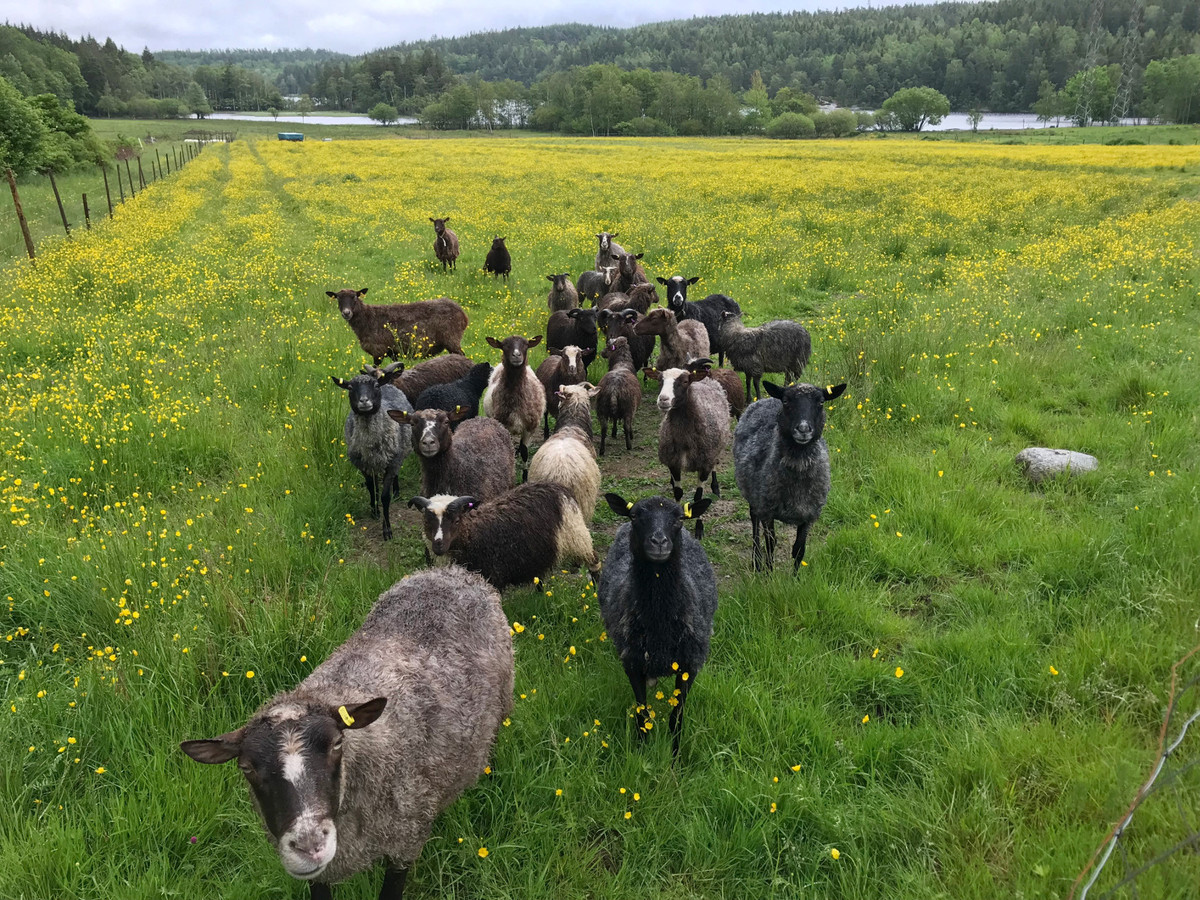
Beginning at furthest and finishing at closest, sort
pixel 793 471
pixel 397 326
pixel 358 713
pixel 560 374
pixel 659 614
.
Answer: pixel 397 326 → pixel 560 374 → pixel 793 471 → pixel 659 614 → pixel 358 713

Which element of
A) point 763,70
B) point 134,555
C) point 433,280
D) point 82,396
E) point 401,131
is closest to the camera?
point 134,555

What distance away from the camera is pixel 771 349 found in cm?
1036

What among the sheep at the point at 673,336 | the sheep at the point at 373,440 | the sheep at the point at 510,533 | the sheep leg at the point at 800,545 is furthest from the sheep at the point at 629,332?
the sheep leg at the point at 800,545

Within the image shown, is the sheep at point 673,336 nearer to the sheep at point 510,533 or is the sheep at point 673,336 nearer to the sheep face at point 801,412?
the sheep face at point 801,412

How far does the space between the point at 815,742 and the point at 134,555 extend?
5.03 metres

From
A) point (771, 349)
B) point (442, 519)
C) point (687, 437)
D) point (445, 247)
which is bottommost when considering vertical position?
point (687, 437)

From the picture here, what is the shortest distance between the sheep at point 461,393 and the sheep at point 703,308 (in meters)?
3.78

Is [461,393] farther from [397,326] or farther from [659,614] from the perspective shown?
[659,614]

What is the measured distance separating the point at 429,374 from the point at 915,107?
387 feet

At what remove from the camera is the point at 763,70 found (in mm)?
158250

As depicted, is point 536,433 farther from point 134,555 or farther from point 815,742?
point 815,742

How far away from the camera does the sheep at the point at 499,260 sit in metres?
16.5

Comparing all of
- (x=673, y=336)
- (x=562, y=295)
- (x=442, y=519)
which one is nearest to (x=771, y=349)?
(x=673, y=336)

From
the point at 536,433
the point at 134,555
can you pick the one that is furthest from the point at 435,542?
the point at 536,433
